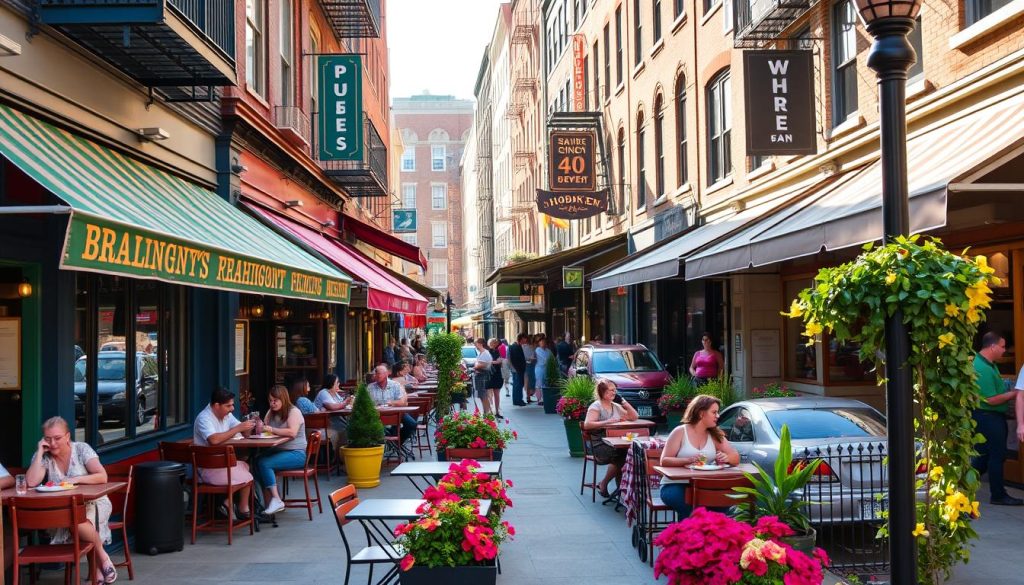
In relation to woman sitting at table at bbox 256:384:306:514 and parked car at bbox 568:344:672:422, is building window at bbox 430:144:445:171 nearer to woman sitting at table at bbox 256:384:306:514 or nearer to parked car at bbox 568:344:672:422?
parked car at bbox 568:344:672:422

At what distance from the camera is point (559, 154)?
91.2ft

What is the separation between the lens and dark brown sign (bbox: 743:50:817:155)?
14461 mm

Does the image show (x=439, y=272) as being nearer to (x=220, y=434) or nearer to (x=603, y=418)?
(x=603, y=418)

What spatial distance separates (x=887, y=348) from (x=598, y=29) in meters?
27.7

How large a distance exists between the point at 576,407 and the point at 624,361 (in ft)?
14.8

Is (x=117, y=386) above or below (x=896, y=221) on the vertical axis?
below

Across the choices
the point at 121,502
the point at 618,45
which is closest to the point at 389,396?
the point at 121,502

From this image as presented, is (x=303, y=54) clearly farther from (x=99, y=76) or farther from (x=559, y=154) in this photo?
(x=559, y=154)

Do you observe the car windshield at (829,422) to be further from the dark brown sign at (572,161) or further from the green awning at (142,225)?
the dark brown sign at (572,161)

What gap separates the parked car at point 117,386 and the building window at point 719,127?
12.8 m

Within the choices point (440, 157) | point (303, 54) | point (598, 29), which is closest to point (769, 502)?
point (303, 54)

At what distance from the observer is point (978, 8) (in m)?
10.8

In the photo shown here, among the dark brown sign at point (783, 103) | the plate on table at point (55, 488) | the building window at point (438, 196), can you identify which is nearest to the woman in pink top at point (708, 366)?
the dark brown sign at point (783, 103)

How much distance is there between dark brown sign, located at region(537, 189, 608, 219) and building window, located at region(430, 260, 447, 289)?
6705cm
